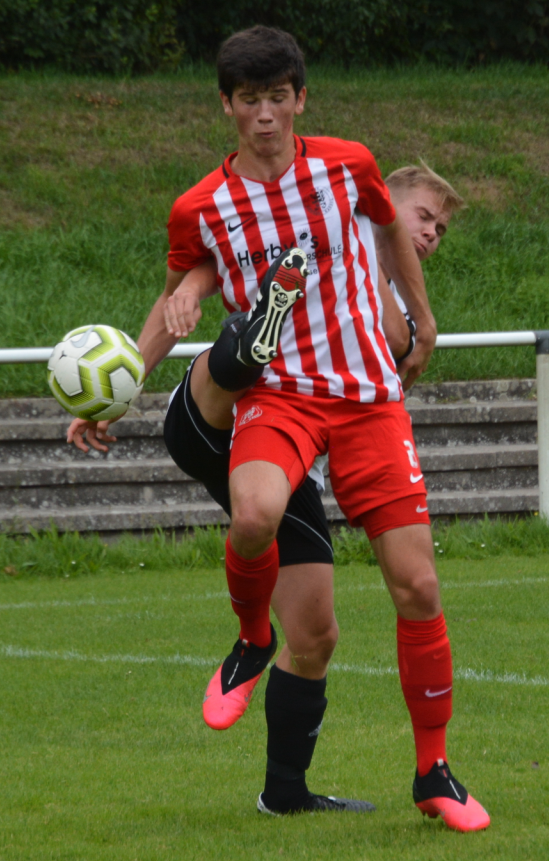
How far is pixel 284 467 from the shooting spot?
121 inches

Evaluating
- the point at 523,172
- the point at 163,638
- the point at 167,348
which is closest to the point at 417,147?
the point at 523,172

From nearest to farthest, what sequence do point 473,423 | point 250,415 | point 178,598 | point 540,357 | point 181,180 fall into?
point 250,415, point 178,598, point 540,357, point 473,423, point 181,180

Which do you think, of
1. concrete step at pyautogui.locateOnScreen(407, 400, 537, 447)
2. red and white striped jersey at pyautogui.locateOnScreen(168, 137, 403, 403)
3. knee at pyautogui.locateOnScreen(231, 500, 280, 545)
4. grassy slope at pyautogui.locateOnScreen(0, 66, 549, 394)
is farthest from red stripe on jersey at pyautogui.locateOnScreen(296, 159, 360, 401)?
grassy slope at pyautogui.locateOnScreen(0, 66, 549, 394)

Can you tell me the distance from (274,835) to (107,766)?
85 centimetres

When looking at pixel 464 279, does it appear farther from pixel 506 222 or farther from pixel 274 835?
pixel 274 835

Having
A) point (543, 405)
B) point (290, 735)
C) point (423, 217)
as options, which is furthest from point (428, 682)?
point (543, 405)

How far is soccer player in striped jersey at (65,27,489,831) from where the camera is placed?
3074 millimetres

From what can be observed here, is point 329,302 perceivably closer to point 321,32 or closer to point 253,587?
point 253,587

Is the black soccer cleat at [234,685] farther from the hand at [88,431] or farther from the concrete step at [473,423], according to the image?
the concrete step at [473,423]

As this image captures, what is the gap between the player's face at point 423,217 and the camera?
13.4ft

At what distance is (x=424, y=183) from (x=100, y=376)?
1.49 m

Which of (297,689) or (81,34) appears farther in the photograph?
(81,34)

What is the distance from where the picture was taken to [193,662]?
16.7ft

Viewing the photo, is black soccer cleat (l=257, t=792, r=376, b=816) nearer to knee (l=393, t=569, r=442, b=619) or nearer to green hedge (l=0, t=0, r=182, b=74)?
knee (l=393, t=569, r=442, b=619)
